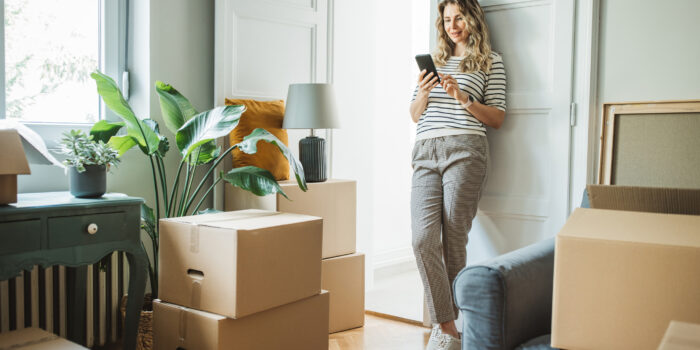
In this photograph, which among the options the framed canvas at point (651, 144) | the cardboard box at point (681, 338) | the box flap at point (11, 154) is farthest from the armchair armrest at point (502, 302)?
the box flap at point (11, 154)

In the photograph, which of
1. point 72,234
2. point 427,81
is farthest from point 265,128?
point 72,234

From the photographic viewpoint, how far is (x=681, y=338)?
2.31 ft

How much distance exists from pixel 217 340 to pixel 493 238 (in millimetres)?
1487

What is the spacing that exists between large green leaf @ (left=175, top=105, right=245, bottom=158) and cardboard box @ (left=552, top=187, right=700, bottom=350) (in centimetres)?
152

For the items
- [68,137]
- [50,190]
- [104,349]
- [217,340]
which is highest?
[68,137]

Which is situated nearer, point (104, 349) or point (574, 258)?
point (574, 258)

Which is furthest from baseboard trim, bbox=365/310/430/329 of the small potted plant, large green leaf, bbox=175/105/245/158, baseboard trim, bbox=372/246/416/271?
the small potted plant

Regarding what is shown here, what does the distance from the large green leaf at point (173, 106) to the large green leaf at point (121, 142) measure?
200mm

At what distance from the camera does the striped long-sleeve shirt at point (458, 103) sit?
264 centimetres

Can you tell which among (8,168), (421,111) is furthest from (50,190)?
(421,111)

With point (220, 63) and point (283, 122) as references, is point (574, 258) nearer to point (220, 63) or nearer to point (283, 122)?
point (283, 122)

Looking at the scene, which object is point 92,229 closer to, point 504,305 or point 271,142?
point 271,142

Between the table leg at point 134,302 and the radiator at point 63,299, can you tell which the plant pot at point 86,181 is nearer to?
the table leg at point 134,302

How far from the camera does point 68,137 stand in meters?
2.05
